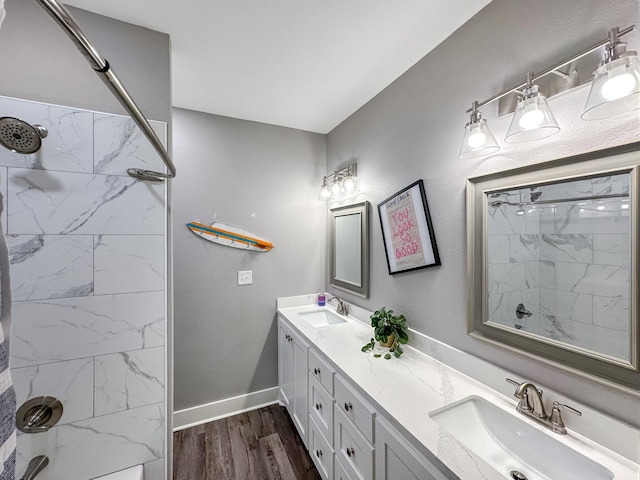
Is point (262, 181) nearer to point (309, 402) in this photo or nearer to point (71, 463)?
point (309, 402)

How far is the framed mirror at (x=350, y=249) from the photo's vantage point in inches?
76.5

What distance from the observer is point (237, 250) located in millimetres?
2166

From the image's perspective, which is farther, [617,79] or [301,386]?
[301,386]

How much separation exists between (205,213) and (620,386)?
232 centimetres

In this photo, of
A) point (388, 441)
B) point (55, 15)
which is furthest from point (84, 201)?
point (388, 441)

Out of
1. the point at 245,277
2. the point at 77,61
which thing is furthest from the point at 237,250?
the point at 77,61

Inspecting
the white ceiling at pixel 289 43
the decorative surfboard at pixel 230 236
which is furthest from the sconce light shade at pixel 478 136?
the decorative surfboard at pixel 230 236

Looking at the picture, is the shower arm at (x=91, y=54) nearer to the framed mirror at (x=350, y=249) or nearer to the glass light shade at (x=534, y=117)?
the glass light shade at (x=534, y=117)

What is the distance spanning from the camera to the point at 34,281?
1.06 metres

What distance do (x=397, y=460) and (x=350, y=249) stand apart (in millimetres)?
1393

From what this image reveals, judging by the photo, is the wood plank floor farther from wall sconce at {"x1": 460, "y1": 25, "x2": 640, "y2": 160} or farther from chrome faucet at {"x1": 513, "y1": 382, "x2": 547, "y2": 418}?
wall sconce at {"x1": 460, "y1": 25, "x2": 640, "y2": 160}

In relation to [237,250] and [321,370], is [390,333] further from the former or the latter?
[237,250]

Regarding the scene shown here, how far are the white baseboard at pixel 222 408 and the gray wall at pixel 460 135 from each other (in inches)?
48.3

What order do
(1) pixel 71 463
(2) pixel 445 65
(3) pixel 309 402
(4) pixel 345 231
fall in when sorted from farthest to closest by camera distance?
(4) pixel 345 231 → (3) pixel 309 402 → (2) pixel 445 65 → (1) pixel 71 463
